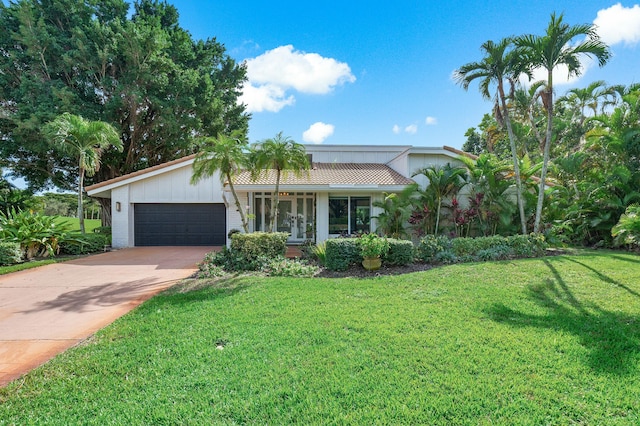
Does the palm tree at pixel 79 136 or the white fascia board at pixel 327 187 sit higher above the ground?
the palm tree at pixel 79 136

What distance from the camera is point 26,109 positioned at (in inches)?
662

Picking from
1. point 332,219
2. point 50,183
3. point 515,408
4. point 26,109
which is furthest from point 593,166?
point 50,183

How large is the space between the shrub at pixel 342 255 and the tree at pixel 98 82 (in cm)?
1455

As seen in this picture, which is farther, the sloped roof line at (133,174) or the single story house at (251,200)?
the sloped roof line at (133,174)

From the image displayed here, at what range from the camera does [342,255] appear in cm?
866

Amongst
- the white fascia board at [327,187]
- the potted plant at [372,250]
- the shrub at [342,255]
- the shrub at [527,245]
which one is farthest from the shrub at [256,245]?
the shrub at [527,245]

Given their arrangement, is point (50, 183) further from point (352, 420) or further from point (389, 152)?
point (352, 420)

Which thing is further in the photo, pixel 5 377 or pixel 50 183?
pixel 50 183

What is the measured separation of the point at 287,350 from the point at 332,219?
1093 centimetres

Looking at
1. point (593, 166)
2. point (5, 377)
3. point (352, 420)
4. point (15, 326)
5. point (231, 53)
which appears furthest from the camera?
point (231, 53)

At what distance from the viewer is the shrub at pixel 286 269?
27.4 ft

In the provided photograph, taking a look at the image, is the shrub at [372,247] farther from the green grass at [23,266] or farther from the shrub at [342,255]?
the green grass at [23,266]

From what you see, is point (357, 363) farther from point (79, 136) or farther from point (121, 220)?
point (121, 220)

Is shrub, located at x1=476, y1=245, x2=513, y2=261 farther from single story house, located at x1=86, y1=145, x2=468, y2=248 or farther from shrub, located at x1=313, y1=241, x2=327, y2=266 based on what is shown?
single story house, located at x1=86, y1=145, x2=468, y2=248
